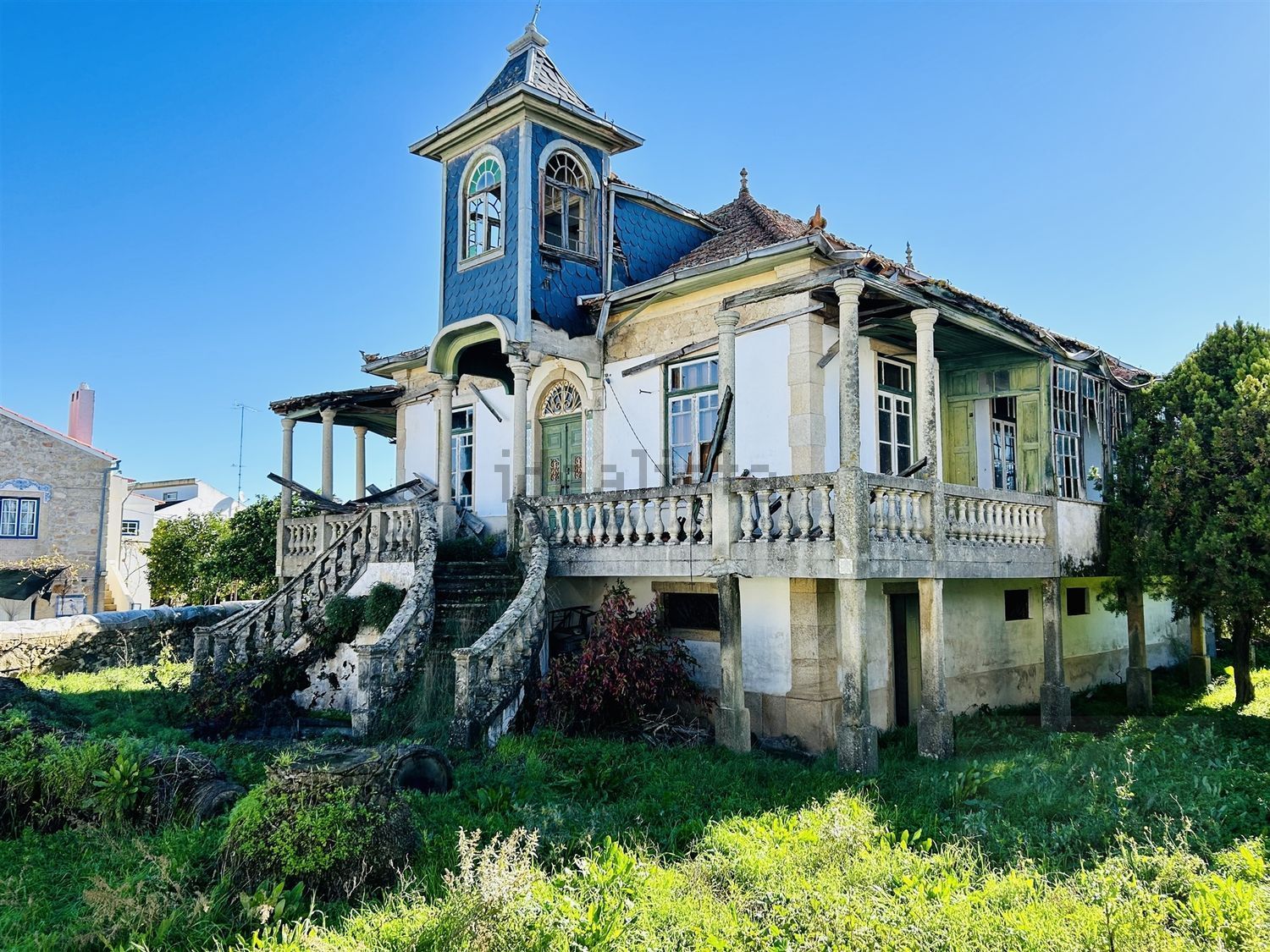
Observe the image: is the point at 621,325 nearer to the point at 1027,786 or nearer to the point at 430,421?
the point at 430,421

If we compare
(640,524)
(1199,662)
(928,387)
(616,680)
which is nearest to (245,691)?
(616,680)

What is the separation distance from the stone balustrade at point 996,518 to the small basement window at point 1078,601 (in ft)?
12.4

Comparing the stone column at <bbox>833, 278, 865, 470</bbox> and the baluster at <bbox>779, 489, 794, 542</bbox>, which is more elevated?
the stone column at <bbox>833, 278, 865, 470</bbox>

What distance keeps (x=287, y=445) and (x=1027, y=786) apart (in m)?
15.1

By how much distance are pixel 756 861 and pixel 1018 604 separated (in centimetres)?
998

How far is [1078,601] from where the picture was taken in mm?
16312

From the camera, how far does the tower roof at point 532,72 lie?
14547 mm

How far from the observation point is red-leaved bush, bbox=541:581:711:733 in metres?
10.7

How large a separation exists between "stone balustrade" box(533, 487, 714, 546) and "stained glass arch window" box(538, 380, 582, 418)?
2.68 meters

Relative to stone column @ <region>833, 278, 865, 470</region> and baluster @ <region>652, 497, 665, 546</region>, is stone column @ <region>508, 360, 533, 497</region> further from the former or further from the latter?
stone column @ <region>833, 278, 865, 470</region>

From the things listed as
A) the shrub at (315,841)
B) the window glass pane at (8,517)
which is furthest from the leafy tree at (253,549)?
the shrub at (315,841)

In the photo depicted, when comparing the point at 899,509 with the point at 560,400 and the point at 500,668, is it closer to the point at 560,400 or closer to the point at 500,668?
the point at 500,668

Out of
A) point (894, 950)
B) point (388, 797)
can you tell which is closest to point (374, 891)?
point (388, 797)

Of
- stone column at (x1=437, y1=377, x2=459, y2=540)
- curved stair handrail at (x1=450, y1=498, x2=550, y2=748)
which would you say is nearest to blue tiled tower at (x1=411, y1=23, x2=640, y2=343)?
stone column at (x1=437, y1=377, x2=459, y2=540)
